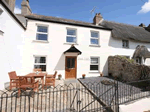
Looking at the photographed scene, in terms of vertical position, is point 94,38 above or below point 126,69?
above

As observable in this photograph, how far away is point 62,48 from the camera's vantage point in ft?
28.6

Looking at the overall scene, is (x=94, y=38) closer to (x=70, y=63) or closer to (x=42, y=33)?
(x=70, y=63)

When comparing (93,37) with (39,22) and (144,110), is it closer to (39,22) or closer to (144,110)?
(39,22)

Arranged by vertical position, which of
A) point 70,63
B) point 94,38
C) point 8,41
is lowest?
point 70,63

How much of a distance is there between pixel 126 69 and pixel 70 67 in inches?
244

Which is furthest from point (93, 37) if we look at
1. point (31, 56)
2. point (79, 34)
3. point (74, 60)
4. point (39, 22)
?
point (31, 56)

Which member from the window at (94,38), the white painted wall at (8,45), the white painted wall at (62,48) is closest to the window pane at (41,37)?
the white painted wall at (62,48)

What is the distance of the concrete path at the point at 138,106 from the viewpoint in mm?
3461

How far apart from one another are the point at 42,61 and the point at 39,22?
422 centimetres

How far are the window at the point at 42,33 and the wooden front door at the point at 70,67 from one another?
3470 millimetres

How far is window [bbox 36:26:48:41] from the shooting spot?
8.27 m

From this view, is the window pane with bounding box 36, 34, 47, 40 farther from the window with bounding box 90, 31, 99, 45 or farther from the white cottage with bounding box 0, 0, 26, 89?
the window with bounding box 90, 31, 99, 45

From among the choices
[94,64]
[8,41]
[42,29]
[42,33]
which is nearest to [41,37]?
[42,33]

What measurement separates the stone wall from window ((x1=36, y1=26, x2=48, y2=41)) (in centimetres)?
851
